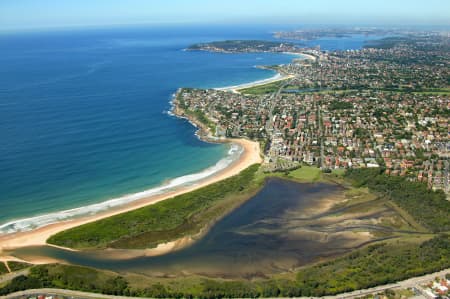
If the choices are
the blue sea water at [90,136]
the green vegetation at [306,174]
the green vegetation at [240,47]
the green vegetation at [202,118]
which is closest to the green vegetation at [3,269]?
the blue sea water at [90,136]

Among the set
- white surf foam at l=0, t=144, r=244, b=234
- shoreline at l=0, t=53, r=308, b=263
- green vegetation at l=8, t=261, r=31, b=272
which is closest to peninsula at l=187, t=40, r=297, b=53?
shoreline at l=0, t=53, r=308, b=263

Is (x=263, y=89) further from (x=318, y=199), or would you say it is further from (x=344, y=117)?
(x=318, y=199)

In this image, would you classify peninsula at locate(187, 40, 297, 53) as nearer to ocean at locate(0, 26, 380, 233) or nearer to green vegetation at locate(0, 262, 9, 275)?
ocean at locate(0, 26, 380, 233)

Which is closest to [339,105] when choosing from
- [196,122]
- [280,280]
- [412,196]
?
[196,122]

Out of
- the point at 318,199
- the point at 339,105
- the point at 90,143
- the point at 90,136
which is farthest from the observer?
the point at 339,105

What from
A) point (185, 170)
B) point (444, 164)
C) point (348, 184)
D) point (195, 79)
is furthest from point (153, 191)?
point (195, 79)

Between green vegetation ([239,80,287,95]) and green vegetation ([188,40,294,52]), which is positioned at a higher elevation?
green vegetation ([188,40,294,52])
